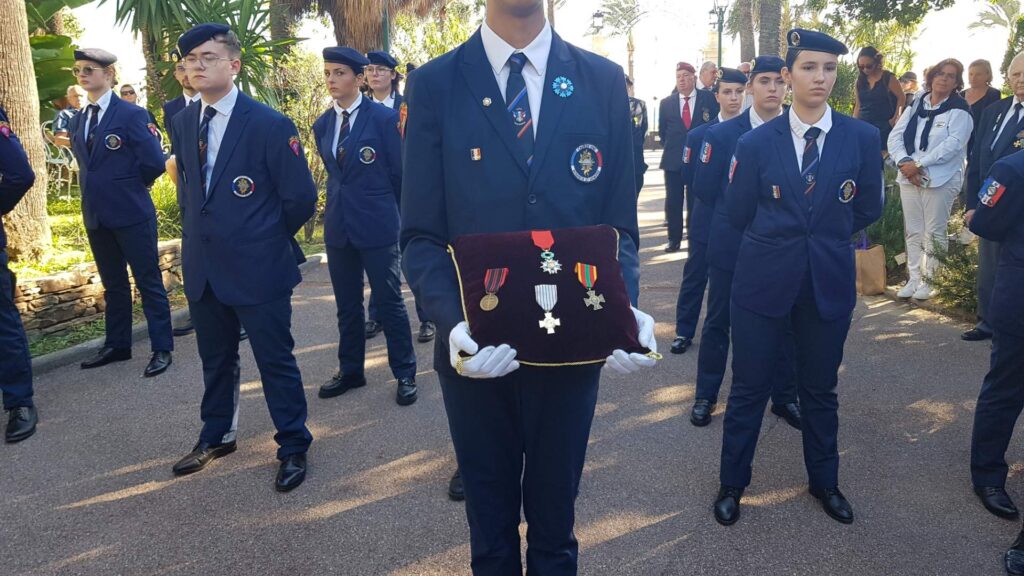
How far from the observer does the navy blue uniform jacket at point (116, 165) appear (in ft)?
17.9

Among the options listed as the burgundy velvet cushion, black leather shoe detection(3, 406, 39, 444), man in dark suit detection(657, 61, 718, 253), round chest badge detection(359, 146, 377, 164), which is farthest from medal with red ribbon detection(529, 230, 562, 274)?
man in dark suit detection(657, 61, 718, 253)

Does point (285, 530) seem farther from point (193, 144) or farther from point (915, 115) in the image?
point (915, 115)

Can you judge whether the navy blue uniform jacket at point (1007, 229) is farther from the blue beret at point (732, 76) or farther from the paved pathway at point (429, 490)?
the blue beret at point (732, 76)

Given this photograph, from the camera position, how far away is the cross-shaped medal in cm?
179

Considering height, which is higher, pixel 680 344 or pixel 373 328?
pixel 373 328

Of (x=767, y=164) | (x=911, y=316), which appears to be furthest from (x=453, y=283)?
(x=911, y=316)

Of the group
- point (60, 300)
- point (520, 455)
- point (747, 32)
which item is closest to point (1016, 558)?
point (520, 455)

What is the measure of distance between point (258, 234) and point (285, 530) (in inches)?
58.6

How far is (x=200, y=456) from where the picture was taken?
4062 mm

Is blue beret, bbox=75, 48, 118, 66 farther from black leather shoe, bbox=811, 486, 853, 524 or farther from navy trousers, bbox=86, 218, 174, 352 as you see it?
black leather shoe, bbox=811, 486, 853, 524

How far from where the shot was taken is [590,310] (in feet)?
5.92

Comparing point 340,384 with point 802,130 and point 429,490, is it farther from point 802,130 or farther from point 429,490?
point 802,130

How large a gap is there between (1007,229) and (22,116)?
8.15 meters

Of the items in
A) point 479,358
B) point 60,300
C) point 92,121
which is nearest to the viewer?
point 479,358
